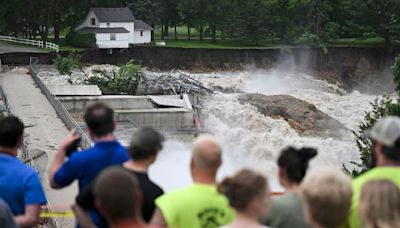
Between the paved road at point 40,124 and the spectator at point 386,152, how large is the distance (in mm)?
7890

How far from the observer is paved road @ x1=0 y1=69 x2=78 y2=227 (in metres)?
14.5

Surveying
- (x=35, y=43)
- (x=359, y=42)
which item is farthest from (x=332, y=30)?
(x=35, y=43)

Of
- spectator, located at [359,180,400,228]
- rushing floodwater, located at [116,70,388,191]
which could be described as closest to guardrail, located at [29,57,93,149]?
rushing floodwater, located at [116,70,388,191]

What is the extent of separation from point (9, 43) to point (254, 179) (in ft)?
194

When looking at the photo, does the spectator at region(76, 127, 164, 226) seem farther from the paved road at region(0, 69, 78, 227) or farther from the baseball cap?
the paved road at region(0, 69, 78, 227)

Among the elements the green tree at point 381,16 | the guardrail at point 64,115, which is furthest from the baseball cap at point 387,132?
the green tree at point 381,16

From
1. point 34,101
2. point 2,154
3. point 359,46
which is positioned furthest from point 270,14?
point 2,154

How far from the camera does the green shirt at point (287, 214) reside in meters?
5.10

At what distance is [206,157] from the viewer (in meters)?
5.18

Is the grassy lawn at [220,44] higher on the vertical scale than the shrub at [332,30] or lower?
lower

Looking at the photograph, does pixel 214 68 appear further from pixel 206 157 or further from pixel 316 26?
pixel 206 157

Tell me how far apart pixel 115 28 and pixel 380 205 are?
194 feet

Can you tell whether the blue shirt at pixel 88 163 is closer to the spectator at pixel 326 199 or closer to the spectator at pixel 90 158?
the spectator at pixel 90 158

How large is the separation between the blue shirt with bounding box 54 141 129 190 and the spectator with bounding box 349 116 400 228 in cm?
219
